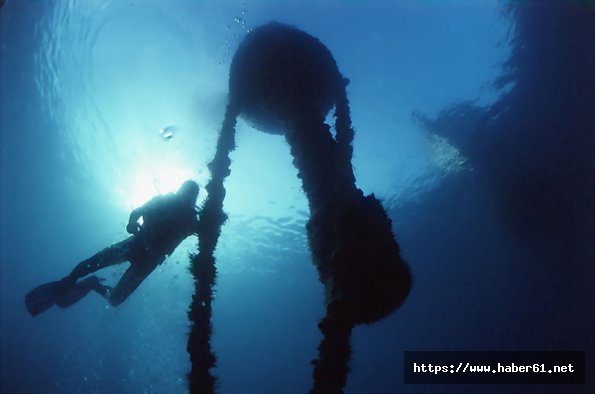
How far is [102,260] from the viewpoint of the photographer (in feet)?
26.6

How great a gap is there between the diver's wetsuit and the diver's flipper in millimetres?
311

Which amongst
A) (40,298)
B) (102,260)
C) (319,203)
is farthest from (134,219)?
(319,203)

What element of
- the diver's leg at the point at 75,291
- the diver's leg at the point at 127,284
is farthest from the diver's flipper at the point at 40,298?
the diver's leg at the point at 127,284

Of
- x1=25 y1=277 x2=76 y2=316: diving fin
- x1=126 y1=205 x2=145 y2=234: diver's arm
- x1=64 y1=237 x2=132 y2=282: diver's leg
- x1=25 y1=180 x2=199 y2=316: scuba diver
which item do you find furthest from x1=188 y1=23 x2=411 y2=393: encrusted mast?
x1=25 y1=277 x2=76 y2=316: diving fin

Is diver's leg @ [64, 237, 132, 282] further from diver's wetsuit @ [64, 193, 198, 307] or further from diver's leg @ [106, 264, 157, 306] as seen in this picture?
diver's leg @ [106, 264, 157, 306]

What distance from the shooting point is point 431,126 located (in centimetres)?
1464

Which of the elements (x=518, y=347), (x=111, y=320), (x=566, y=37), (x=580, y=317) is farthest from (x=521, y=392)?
(x=111, y=320)

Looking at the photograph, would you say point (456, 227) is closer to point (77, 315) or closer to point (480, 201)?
point (480, 201)

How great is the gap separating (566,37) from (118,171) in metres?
19.4

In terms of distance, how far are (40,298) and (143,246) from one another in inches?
89.4

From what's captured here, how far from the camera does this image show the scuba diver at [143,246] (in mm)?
7398

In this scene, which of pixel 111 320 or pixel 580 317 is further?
pixel 111 320

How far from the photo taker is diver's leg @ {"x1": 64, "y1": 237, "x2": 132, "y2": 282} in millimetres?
7923

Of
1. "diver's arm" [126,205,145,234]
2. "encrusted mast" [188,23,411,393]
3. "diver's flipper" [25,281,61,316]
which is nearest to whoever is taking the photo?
"encrusted mast" [188,23,411,393]
